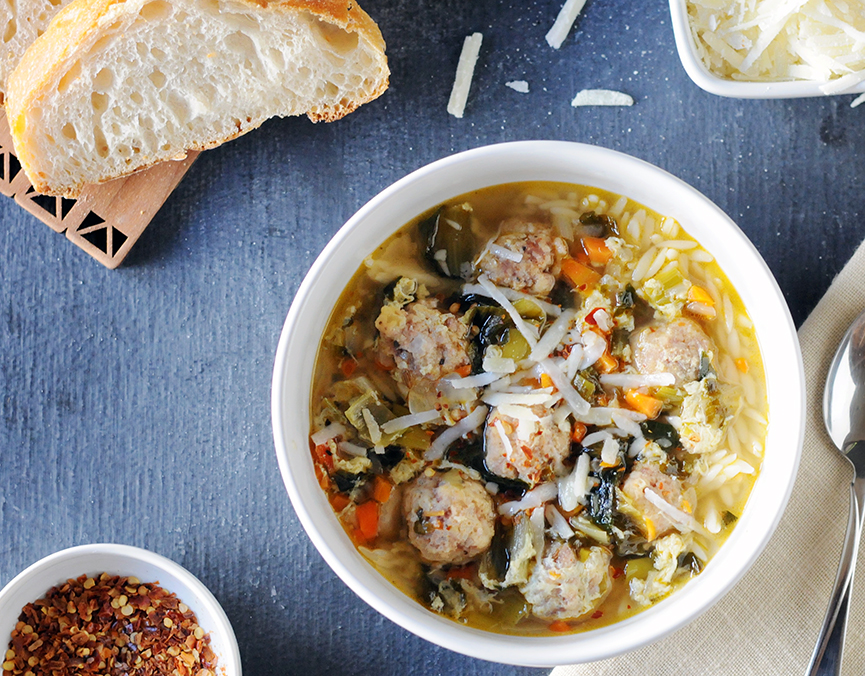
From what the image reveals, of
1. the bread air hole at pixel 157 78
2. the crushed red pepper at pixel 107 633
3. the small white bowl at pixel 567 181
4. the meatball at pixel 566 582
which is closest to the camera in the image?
the small white bowl at pixel 567 181

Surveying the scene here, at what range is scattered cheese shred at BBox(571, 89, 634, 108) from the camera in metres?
2.11

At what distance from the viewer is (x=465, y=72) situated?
212 centimetres

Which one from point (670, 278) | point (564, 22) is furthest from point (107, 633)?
point (564, 22)

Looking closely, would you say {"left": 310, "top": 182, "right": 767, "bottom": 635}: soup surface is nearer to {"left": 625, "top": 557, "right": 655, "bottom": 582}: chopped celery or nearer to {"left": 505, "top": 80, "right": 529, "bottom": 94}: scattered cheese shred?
{"left": 625, "top": 557, "right": 655, "bottom": 582}: chopped celery

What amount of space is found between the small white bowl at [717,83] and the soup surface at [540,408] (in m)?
0.38

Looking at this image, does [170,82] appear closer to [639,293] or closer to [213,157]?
[213,157]

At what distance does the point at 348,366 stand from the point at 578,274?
0.59 meters

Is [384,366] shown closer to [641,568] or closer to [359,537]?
[359,537]

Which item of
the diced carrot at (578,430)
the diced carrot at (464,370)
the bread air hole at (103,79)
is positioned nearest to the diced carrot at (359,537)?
the diced carrot at (464,370)

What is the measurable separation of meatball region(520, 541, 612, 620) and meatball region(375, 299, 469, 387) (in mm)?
503

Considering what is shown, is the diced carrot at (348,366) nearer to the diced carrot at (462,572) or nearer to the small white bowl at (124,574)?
the diced carrot at (462,572)

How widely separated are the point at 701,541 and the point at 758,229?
843mm

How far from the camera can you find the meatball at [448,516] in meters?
1.84

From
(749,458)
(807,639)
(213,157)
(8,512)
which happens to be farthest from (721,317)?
(8,512)
